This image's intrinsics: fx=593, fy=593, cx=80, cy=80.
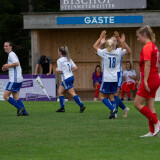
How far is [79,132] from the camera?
1005 cm

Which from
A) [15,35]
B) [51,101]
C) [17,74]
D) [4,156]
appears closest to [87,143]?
[4,156]

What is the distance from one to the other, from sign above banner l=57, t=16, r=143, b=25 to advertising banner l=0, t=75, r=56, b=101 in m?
2.47

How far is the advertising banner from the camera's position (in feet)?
72.4

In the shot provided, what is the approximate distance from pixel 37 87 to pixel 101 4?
4.21 m

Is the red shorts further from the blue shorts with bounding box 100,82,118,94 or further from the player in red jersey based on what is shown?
the blue shorts with bounding box 100,82,118,94

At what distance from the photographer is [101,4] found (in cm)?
2323

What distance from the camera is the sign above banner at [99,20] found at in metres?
23.0

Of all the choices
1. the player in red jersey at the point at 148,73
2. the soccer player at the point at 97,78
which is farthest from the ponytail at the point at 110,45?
the soccer player at the point at 97,78

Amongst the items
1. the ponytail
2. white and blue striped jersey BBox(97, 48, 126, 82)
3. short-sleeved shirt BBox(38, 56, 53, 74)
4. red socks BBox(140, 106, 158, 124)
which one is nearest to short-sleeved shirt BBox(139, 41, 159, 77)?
red socks BBox(140, 106, 158, 124)

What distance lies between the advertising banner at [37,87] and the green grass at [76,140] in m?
9.20

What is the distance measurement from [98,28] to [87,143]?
16385 millimetres

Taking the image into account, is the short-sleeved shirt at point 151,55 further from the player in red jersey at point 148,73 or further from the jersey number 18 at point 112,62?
the jersey number 18 at point 112,62

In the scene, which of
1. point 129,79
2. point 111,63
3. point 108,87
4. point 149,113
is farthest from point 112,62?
point 129,79

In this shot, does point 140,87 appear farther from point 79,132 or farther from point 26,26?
point 26,26
